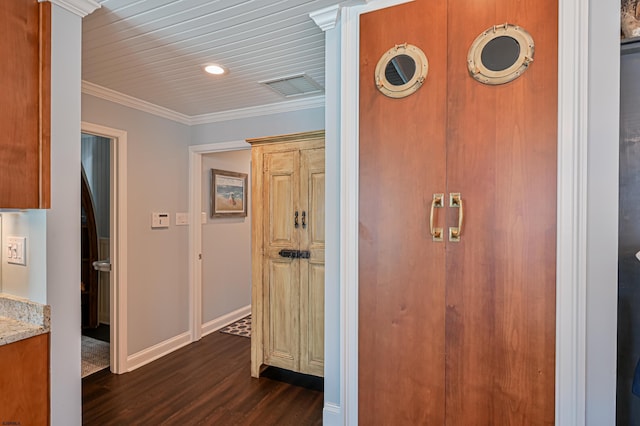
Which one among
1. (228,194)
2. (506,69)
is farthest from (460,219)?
(228,194)

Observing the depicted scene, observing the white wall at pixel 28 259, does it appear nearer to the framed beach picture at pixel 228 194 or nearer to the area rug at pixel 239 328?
the framed beach picture at pixel 228 194

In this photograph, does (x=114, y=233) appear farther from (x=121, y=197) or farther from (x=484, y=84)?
(x=484, y=84)

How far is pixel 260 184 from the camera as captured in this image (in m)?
2.69

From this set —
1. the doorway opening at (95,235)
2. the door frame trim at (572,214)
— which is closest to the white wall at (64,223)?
the door frame trim at (572,214)

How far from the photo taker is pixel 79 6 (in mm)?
1593

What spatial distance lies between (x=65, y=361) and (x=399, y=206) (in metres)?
1.70

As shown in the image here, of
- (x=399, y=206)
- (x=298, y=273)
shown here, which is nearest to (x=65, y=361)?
(x=298, y=273)

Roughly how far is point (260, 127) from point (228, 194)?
3.69ft

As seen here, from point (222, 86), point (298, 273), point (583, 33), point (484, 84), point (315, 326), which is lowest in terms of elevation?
point (315, 326)

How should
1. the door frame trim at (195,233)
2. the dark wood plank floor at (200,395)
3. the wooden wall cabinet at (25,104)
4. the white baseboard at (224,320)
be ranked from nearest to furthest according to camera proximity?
the wooden wall cabinet at (25,104), the dark wood plank floor at (200,395), the door frame trim at (195,233), the white baseboard at (224,320)

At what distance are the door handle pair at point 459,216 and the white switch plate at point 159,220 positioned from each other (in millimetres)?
2631

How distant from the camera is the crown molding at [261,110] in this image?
3.01 metres

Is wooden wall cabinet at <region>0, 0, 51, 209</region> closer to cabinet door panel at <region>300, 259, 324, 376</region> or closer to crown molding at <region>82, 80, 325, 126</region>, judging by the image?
crown molding at <region>82, 80, 325, 126</region>

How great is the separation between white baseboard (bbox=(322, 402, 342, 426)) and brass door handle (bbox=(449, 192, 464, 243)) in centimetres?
105
